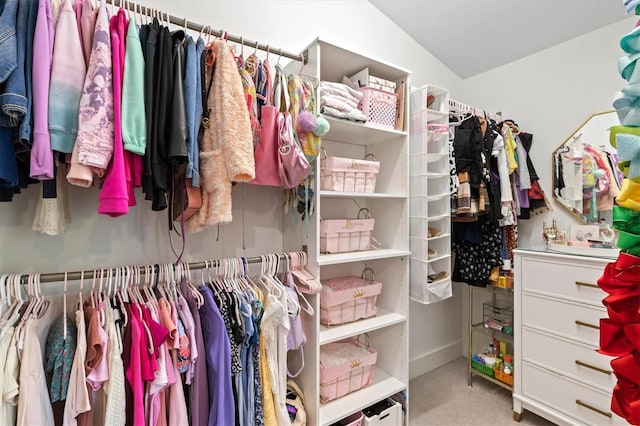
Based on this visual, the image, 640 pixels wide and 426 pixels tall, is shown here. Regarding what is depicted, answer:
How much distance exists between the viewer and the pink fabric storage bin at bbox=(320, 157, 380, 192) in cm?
164

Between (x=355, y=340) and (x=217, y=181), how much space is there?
1.46 metres

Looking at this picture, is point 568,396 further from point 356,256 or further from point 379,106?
point 379,106

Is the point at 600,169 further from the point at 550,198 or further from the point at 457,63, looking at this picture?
the point at 457,63

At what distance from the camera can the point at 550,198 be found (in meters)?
2.43

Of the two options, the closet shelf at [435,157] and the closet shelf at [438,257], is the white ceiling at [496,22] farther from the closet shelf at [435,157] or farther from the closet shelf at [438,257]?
the closet shelf at [438,257]

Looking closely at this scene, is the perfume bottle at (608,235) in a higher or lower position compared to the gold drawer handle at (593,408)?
higher

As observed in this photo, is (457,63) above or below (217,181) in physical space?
above

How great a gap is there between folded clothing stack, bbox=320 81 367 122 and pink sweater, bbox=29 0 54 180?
105 centimetres

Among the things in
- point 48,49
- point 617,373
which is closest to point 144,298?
point 48,49

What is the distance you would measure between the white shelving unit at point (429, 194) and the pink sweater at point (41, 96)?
180 centimetres

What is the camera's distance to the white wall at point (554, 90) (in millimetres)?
2125

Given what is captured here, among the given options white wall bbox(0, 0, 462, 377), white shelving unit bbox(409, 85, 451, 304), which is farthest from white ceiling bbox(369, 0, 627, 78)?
white shelving unit bbox(409, 85, 451, 304)

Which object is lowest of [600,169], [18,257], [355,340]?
[355,340]

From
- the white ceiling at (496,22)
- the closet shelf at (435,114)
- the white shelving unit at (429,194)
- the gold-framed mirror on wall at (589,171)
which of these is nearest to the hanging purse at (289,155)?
the white shelving unit at (429,194)
